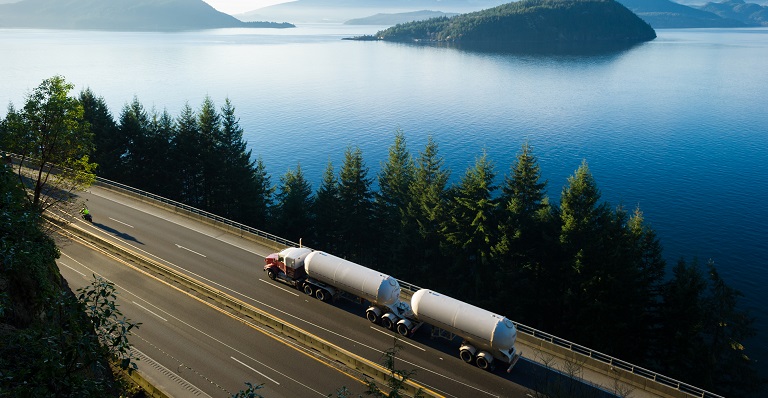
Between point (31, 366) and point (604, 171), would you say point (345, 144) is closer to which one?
point (604, 171)

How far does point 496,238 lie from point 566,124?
8306 cm

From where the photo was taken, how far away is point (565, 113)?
12744 cm

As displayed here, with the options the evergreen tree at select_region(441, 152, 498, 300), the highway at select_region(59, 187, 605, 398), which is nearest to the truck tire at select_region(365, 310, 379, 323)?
the highway at select_region(59, 187, 605, 398)

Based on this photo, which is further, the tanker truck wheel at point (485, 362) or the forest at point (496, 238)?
the forest at point (496, 238)

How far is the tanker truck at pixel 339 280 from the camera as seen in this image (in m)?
31.2

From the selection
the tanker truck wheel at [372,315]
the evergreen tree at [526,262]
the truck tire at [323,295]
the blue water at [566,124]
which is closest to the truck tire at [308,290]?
the truck tire at [323,295]

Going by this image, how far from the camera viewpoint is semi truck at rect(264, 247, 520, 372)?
27344mm

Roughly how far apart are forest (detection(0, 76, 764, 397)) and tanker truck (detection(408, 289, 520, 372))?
14106 mm

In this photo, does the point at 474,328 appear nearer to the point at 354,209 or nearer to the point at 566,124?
the point at 354,209

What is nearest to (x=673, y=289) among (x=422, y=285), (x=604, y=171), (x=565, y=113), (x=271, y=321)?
(x=422, y=285)

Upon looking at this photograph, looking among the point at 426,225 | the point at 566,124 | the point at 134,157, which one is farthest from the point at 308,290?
the point at 566,124

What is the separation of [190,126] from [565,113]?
97.1m

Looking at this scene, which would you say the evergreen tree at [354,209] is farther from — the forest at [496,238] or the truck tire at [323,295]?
the truck tire at [323,295]

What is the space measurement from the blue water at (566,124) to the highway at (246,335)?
37545mm
